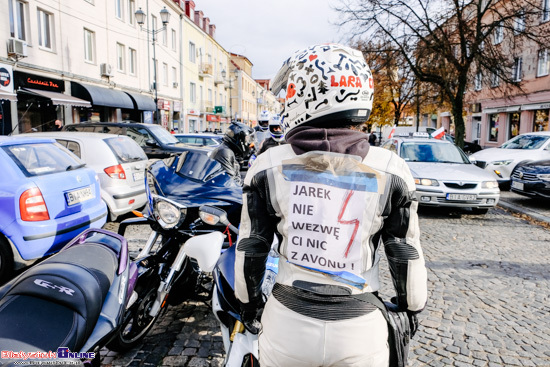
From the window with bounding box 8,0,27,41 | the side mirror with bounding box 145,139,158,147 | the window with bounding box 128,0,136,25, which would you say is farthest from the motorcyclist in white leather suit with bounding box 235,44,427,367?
the window with bounding box 128,0,136,25

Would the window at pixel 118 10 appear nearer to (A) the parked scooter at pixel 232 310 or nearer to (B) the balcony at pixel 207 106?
(B) the balcony at pixel 207 106

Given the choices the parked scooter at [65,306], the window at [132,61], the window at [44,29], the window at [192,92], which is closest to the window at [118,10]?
the window at [132,61]

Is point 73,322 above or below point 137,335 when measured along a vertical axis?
above

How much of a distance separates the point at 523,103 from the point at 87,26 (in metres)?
27.5

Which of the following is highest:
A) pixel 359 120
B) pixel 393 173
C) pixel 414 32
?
pixel 414 32

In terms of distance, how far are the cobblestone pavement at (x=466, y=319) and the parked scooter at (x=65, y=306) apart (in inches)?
44.2

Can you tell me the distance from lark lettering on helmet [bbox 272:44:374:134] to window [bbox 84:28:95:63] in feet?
72.8

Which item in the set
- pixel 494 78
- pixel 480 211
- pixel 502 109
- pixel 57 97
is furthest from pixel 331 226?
pixel 502 109

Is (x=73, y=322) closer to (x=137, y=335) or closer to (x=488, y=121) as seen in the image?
(x=137, y=335)

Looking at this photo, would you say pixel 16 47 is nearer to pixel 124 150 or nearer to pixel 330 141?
pixel 124 150

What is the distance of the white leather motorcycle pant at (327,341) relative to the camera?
4.48ft

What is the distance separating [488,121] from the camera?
114 ft

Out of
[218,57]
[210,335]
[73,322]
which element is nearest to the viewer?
[73,322]

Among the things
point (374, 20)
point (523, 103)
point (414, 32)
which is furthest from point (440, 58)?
point (523, 103)
